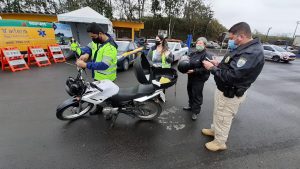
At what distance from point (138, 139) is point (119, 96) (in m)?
0.85

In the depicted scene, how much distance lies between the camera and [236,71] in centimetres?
231

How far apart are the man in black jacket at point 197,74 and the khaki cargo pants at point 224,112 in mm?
893

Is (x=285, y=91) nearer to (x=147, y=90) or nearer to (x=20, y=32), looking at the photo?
(x=147, y=90)

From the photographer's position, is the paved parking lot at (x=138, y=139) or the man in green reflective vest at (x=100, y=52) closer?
the paved parking lot at (x=138, y=139)

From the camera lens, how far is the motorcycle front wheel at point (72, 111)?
345cm

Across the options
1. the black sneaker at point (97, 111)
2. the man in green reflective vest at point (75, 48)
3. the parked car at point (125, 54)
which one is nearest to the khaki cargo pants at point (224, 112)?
the black sneaker at point (97, 111)

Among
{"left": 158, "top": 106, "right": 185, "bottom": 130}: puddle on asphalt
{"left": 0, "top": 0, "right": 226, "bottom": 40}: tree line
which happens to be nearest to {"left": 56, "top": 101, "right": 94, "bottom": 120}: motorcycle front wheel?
{"left": 158, "top": 106, "right": 185, "bottom": 130}: puddle on asphalt

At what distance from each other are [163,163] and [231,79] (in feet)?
5.04

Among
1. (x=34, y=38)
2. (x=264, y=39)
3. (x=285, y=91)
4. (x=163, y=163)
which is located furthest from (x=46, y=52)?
(x=264, y=39)

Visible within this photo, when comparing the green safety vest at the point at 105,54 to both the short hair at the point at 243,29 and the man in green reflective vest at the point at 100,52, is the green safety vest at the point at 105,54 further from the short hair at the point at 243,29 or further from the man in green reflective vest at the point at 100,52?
the short hair at the point at 243,29

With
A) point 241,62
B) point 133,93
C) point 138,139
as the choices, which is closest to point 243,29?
point 241,62

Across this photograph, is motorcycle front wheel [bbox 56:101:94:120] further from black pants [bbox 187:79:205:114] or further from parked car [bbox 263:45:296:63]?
parked car [bbox 263:45:296:63]

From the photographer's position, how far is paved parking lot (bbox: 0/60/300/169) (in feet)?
8.75

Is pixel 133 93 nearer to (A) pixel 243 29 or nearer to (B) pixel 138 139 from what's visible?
(B) pixel 138 139
